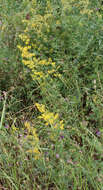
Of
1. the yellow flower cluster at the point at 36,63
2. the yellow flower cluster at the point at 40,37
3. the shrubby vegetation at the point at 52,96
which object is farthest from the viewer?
the yellow flower cluster at the point at 40,37

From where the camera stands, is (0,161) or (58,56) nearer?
(0,161)

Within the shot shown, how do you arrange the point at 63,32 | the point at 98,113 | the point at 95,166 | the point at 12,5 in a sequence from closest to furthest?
the point at 95,166 → the point at 98,113 → the point at 63,32 → the point at 12,5

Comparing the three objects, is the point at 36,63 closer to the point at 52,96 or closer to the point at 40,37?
the point at 52,96

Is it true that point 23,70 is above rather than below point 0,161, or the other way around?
above

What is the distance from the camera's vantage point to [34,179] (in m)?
2.05

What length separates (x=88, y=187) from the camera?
2094 mm

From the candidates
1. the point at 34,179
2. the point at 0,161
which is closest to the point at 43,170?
the point at 34,179

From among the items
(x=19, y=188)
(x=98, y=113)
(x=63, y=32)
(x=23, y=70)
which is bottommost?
(x=19, y=188)

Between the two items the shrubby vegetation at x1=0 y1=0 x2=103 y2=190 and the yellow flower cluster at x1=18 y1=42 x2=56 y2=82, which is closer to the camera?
the shrubby vegetation at x1=0 y1=0 x2=103 y2=190

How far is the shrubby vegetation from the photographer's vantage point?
2.12 metres

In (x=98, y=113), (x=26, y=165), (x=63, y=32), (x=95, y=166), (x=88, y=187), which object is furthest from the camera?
(x=63, y=32)

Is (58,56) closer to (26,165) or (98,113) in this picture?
(98,113)

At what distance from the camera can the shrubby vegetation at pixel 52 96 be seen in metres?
2.12

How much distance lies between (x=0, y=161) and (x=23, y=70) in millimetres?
1141
